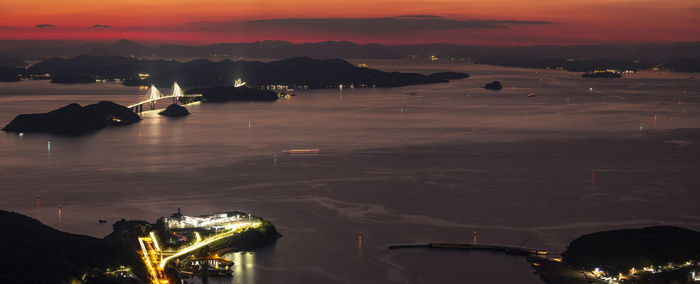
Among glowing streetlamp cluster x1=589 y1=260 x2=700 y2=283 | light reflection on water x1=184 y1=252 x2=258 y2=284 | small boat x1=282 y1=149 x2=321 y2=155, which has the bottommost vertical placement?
light reflection on water x1=184 y1=252 x2=258 y2=284

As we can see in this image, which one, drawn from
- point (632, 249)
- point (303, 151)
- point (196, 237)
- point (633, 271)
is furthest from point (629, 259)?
point (303, 151)

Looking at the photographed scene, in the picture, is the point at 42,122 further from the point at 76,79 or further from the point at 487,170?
A: the point at 76,79

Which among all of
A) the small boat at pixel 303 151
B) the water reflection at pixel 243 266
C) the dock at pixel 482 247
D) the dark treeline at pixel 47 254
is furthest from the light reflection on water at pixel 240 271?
the small boat at pixel 303 151

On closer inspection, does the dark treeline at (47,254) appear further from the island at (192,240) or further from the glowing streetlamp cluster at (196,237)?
the island at (192,240)

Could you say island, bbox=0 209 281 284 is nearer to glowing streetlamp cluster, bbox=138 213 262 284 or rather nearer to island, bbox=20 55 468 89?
glowing streetlamp cluster, bbox=138 213 262 284

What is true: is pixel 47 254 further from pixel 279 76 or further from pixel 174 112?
pixel 279 76

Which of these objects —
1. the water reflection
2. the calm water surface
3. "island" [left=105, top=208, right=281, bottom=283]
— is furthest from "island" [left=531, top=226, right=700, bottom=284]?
A: "island" [left=105, top=208, right=281, bottom=283]

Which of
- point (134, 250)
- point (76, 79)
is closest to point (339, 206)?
point (134, 250)
